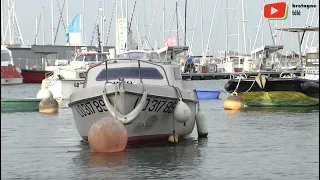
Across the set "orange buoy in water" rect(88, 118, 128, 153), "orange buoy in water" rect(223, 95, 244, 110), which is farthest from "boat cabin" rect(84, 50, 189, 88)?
"orange buoy in water" rect(223, 95, 244, 110)

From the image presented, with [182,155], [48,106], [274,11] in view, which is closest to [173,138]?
[182,155]

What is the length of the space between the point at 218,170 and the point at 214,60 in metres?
95.4

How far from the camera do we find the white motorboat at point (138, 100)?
18781 millimetres

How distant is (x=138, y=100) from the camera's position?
19.0 metres

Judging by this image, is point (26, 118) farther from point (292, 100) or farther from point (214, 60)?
point (214, 60)

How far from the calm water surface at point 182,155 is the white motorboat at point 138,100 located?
526mm

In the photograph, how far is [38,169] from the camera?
54.4 feet

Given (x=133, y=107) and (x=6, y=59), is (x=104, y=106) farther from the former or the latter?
(x=6, y=59)

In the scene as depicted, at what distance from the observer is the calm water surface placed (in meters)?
15.8

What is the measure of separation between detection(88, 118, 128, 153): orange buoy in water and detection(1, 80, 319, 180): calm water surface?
0.72ft

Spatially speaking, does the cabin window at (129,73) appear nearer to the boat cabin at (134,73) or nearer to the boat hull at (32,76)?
the boat cabin at (134,73)

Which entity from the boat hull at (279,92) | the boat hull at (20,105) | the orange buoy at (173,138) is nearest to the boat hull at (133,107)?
the orange buoy at (173,138)

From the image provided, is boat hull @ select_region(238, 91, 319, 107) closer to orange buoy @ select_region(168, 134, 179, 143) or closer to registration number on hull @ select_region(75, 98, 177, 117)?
orange buoy @ select_region(168, 134, 179, 143)

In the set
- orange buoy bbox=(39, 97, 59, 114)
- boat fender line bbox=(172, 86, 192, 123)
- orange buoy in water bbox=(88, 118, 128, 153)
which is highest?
boat fender line bbox=(172, 86, 192, 123)
